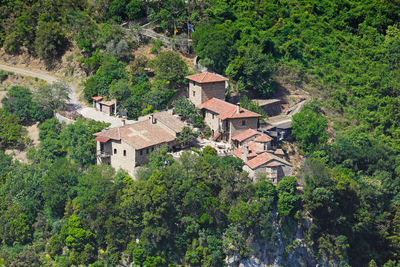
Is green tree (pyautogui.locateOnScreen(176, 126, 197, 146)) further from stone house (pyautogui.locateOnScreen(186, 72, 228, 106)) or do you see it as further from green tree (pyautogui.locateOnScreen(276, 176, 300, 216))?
green tree (pyautogui.locateOnScreen(276, 176, 300, 216))

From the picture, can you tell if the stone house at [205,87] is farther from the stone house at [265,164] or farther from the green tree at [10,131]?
the green tree at [10,131]

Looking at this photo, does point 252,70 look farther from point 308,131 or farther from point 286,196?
point 286,196

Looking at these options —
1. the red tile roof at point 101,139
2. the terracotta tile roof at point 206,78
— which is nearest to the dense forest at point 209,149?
the red tile roof at point 101,139

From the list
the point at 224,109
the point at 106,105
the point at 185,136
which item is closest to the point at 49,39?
the point at 106,105

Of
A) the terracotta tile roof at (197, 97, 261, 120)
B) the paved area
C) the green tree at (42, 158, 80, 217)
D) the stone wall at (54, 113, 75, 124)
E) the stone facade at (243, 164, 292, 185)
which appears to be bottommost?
the green tree at (42, 158, 80, 217)

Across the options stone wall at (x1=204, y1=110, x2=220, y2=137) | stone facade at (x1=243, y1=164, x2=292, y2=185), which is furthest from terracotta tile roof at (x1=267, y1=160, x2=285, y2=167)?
stone wall at (x1=204, y1=110, x2=220, y2=137)

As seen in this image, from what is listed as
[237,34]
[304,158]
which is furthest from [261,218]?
[237,34]
